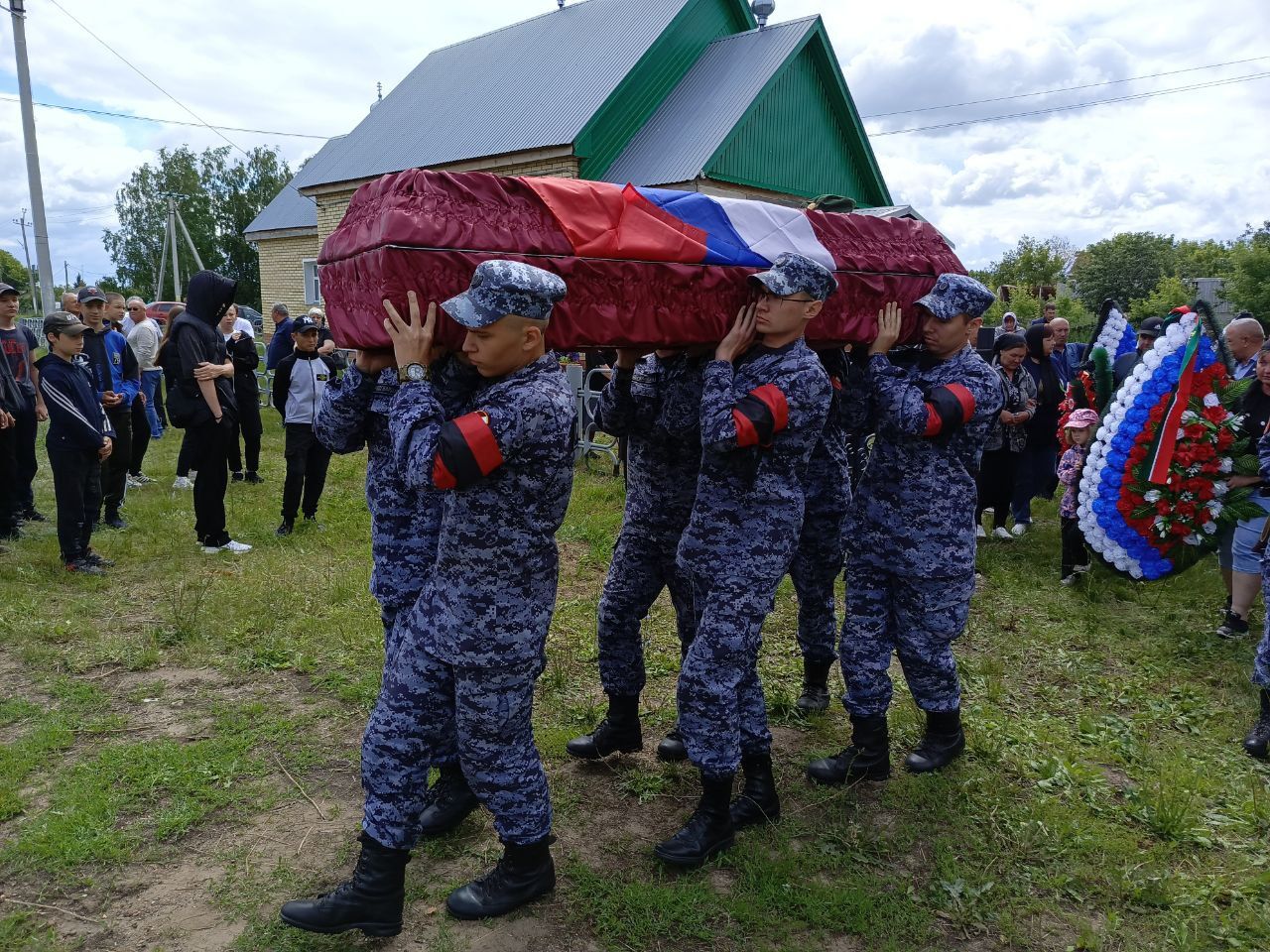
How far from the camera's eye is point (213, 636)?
496 centimetres

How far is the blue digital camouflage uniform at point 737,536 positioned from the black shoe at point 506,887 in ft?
2.14

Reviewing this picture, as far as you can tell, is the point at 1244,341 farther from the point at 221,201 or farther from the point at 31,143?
the point at 221,201

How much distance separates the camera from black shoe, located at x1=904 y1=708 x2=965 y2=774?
11.9 ft

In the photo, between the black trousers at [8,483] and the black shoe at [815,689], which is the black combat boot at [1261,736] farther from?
the black trousers at [8,483]

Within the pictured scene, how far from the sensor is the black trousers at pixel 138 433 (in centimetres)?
820

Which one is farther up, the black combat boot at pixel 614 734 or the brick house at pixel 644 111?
the brick house at pixel 644 111

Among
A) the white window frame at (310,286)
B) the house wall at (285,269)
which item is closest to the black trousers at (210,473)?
the house wall at (285,269)

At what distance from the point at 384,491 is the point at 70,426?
4103mm

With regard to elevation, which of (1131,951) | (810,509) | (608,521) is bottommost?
(1131,951)

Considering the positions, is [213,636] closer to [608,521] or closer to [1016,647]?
[608,521]

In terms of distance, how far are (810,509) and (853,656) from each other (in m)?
0.67

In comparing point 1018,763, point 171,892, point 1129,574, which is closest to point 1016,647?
point 1129,574

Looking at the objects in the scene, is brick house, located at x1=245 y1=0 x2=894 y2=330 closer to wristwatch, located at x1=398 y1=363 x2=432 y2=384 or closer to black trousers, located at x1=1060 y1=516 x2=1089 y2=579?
black trousers, located at x1=1060 y1=516 x2=1089 y2=579

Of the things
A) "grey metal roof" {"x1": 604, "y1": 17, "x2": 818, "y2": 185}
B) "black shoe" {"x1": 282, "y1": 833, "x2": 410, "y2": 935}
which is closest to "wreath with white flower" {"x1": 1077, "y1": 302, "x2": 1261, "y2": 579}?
"black shoe" {"x1": 282, "y1": 833, "x2": 410, "y2": 935}
